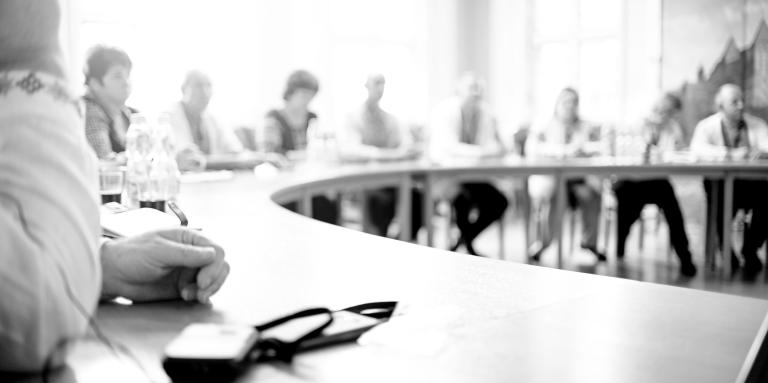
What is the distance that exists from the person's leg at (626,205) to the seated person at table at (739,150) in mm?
434

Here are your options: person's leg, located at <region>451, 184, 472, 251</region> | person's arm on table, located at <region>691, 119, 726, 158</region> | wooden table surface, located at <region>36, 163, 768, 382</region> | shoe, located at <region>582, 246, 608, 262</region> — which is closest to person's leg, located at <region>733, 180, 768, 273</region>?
person's arm on table, located at <region>691, 119, 726, 158</region>

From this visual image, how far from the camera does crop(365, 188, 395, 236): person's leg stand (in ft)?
15.1

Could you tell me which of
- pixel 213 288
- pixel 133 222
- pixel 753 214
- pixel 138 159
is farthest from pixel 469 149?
pixel 213 288

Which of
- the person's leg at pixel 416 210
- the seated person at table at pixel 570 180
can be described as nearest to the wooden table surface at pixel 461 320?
the person's leg at pixel 416 210

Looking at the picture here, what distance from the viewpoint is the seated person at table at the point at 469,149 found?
476 cm

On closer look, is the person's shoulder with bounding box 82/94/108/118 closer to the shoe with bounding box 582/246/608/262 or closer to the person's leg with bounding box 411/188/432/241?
the person's leg with bounding box 411/188/432/241

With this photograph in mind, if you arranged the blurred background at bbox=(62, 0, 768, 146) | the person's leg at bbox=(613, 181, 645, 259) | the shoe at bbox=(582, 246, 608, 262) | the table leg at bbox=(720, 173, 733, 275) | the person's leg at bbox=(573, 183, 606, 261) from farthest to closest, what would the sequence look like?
the blurred background at bbox=(62, 0, 768, 146) → the person's leg at bbox=(573, 183, 606, 261) → the shoe at bbox=(582, 246, 608, 262) → the person's leg at bbox=(613, 181, 645, 259) → the table leg at bbox=(720, 173, 733, 275)

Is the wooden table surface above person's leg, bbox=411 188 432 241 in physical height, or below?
above

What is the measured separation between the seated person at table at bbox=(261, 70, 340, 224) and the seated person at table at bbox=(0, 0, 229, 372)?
354 centimetres

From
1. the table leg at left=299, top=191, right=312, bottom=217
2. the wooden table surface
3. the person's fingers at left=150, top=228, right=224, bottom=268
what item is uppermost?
the person's fingers at left=150, top=228, right=224, bottom=268

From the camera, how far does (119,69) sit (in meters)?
2.97

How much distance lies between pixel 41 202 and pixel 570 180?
4788 millimetres

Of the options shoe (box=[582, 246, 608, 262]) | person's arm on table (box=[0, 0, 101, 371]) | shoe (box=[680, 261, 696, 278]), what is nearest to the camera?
person's arm on table (box=[0, 0, 101, 371])

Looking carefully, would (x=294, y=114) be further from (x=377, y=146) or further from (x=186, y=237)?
(x=186, y=237)
